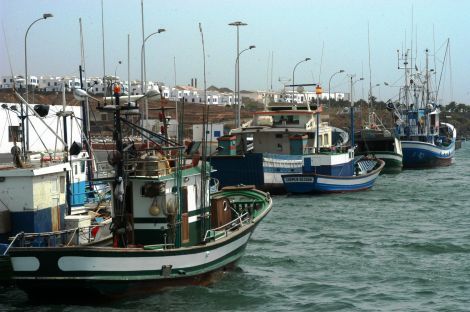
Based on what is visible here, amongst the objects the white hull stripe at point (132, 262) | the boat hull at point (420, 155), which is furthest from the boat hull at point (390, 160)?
the white hull stripe at point (132, 262)

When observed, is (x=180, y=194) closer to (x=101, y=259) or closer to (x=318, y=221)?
(x=101, y=259)

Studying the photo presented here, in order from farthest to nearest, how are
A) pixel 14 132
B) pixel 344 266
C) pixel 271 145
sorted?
pixel 271 145
pixel 14 132
pixel 344 266

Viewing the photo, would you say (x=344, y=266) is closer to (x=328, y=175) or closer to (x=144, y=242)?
(x=144, y=242)

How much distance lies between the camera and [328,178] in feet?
135

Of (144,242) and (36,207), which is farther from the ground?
(36,207)

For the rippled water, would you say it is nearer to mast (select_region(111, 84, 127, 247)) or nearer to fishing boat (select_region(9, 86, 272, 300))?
fishing boat (select_region(9, 86, 272, 300))

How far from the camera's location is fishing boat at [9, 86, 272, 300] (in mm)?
15836

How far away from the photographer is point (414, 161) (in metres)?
64.7

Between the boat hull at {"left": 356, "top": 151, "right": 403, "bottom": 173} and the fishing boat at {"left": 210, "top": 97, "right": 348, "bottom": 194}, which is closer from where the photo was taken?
the fishing boat at {"left": 210, "top": 97, "right": 348, "bottom": 194}

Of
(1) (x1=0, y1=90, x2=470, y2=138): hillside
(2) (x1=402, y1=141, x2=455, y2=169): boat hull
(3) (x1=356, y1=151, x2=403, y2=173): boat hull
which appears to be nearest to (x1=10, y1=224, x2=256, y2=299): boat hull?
(1) (x1=0, y1=90, x2=470, y2=138): hillside

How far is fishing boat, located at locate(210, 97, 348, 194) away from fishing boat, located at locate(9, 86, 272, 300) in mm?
20635

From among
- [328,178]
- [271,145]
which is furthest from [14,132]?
[271,145]

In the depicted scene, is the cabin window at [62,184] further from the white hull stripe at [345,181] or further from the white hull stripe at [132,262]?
the white hull stripe at [345,181]

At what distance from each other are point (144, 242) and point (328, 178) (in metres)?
24.4
